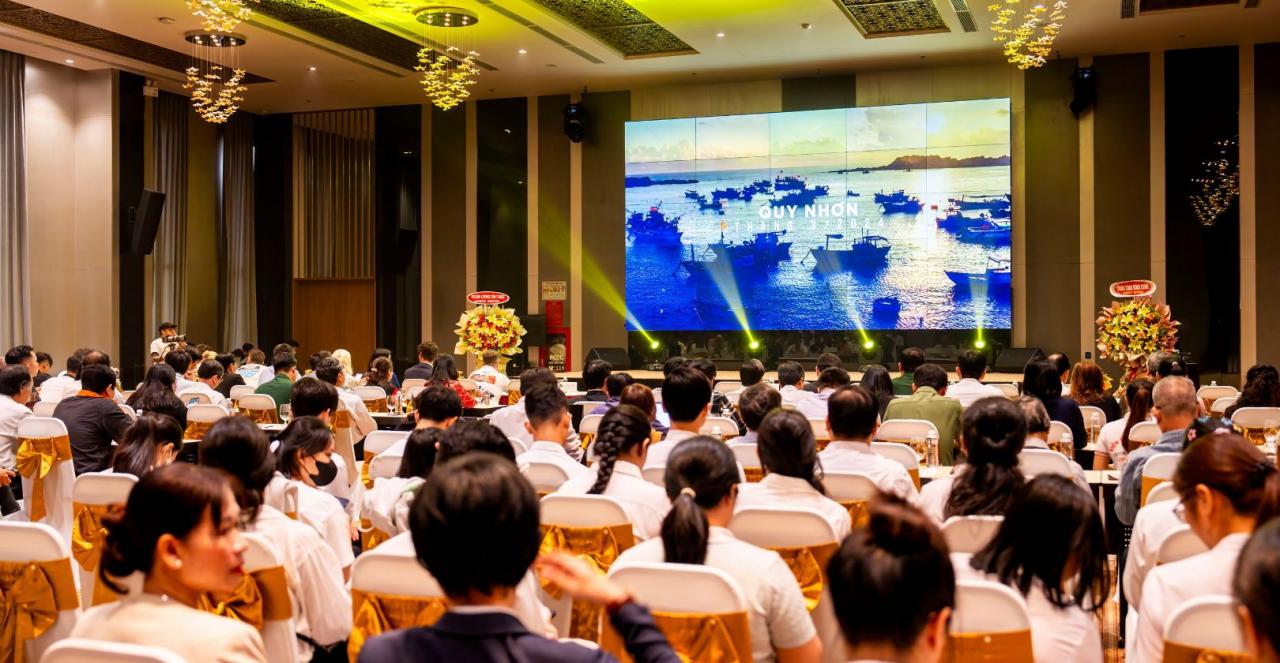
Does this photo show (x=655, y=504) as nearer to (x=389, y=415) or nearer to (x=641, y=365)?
(x=389, y=415)

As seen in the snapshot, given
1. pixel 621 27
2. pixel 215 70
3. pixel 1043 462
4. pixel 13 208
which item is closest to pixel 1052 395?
pixel 1043 462

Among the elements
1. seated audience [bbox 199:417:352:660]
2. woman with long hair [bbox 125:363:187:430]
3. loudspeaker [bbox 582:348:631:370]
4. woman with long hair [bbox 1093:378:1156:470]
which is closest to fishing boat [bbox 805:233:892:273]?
loudspeaker [bbox 582:348:631:370]

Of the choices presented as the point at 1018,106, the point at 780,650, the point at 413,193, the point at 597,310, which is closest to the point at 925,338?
the point at 1018,106

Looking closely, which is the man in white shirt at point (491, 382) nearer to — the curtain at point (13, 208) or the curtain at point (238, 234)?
the curtain at point (13, 208)

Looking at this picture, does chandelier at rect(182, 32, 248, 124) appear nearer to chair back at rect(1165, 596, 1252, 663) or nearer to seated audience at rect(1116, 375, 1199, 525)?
seated audience at rect(1116, 375, 1199, 525)

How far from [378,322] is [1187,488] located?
53.0ft

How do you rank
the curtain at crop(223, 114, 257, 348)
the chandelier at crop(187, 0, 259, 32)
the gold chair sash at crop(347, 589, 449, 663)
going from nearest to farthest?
the gold chair sash at crop(347, 589, 449, 663)
the chandelier at crop(187, 0, 259, 32)
the curtain at crop(223, 114, 257, 348)

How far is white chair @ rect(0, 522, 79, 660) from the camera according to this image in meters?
3.07

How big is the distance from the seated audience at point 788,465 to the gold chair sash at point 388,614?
122cm

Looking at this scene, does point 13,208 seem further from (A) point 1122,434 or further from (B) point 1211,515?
(B) point 1211,515

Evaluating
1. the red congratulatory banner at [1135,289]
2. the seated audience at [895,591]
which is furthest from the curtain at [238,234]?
the seated audience at [895,591]

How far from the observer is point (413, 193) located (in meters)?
17.7

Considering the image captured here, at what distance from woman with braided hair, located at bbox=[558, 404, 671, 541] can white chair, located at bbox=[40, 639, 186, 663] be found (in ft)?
6.54

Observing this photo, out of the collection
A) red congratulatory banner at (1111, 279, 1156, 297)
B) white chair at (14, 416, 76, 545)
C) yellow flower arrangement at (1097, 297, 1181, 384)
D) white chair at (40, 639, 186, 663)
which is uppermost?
red congratulatory banner at (1111, 279, 1156, 297)
